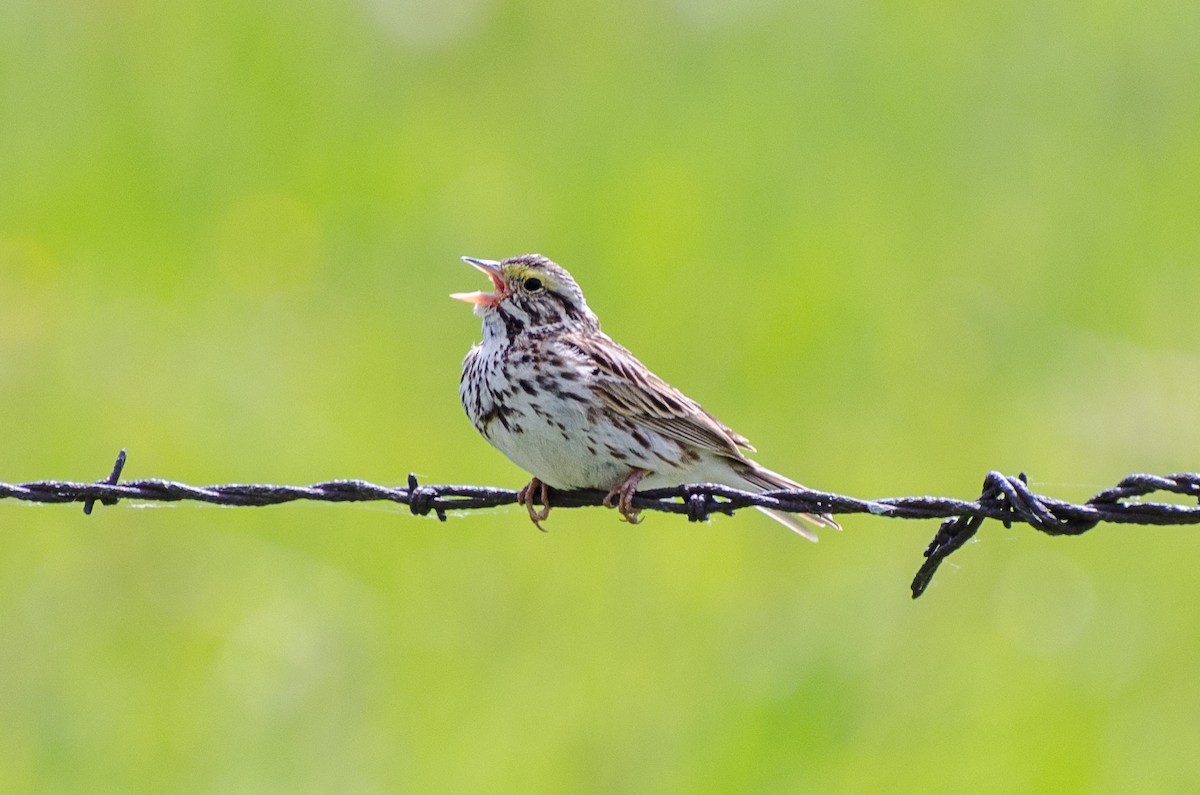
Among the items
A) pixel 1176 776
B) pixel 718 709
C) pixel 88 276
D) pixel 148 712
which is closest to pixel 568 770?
pixel 718 709

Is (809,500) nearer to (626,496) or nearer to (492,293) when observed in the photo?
(626,496)

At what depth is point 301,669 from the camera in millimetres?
10633

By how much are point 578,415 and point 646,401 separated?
0.96 feet

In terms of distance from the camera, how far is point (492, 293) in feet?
26.5

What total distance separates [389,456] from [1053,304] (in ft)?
15.4

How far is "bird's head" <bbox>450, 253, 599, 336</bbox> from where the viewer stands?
26.1 ft

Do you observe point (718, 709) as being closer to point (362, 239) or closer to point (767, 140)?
point (362, 239)

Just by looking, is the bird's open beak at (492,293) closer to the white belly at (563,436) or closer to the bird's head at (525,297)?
the bird's head at (525,297)

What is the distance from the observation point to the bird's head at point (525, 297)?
26.1 ft

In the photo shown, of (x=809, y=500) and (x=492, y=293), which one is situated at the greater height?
(x=492, y=293)

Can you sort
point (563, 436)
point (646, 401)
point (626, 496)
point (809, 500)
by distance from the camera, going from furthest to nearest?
point (646, 401), point (563, 436), point (626, 496), point (809, 500)

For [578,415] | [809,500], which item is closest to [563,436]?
[578,415]

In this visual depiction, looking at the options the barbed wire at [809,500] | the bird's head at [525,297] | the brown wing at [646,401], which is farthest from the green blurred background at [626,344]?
the bird's head at [525,297]

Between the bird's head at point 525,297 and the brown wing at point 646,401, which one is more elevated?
the bird's head at point 525,297
